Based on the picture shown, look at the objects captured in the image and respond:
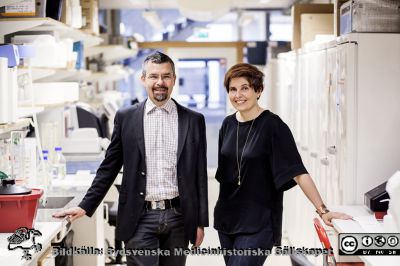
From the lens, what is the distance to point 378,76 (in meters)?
3.85

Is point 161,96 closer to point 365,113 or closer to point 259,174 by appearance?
point 259,174

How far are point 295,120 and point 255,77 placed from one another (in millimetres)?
2955

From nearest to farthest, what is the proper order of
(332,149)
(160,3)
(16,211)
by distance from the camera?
(16,211)
(332,149)
(160,3)

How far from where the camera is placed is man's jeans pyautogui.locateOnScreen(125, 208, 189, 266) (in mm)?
3121

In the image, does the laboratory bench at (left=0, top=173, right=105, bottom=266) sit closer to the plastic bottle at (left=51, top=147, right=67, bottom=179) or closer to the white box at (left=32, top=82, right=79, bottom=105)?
the plastic bottle at (left=51, top=147, right=67, bottom=179)

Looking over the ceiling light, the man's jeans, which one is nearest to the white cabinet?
the man's jeans

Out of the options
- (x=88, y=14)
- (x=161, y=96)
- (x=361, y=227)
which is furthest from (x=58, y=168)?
(x=361, y=227)

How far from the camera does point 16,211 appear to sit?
303cm

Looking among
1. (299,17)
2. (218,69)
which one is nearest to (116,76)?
(218,69)

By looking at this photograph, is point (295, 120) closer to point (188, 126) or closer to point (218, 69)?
point (188, 126)

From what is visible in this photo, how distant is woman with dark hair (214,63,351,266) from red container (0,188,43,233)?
893mm

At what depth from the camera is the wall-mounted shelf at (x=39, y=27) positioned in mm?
4281

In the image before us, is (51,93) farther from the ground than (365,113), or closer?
farther from the ground

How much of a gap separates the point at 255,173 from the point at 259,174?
20mm
